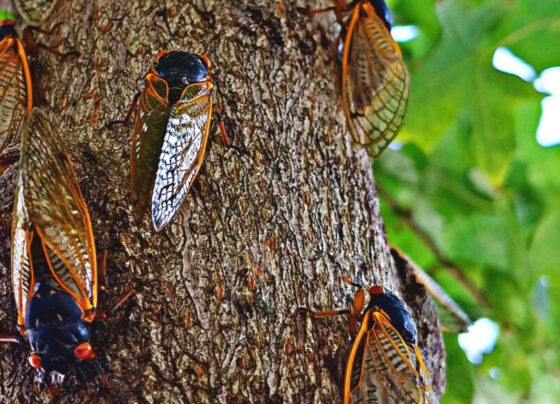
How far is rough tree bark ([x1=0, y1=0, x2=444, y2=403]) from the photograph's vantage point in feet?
4.33

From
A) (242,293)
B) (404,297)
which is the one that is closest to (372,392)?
(242,293)

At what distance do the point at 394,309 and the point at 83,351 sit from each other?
675mm

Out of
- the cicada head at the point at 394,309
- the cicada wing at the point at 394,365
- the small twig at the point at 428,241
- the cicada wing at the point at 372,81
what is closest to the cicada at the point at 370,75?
the cicada wing at the point at 372,81

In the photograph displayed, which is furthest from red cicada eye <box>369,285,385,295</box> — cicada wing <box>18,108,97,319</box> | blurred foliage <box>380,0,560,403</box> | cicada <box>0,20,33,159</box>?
blurred foliage <box>380,0,560,403</box>

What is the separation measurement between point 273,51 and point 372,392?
38.4 inches

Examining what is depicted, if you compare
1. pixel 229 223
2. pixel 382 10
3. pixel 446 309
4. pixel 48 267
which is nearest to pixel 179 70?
pixel 229 223

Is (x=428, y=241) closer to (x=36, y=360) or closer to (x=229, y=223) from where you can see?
(x=229, y=223)

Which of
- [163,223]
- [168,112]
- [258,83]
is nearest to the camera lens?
[163,223]

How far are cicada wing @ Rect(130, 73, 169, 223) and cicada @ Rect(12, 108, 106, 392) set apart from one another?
0.16 m

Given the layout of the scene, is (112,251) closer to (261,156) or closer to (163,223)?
(163,223)

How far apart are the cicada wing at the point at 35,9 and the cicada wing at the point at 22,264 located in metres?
0.93

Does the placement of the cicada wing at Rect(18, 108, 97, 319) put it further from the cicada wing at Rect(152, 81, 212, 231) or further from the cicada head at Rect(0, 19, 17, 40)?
the cicada head at Rect(0, 19, 17, 40)

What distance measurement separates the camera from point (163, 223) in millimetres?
1394

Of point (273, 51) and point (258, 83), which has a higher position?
point (273, 51)
